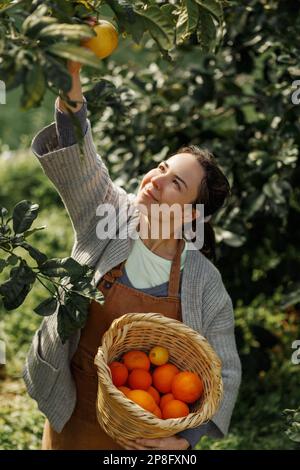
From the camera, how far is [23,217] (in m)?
1.81

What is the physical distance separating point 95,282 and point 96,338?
0.16m

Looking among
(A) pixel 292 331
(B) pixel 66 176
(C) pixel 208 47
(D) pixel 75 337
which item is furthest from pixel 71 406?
(A) pixel 292 331

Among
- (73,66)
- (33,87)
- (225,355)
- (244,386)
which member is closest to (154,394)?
(225,355)

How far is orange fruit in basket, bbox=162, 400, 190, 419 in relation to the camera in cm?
186

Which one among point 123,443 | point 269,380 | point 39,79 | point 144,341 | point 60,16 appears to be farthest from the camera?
point 269,380

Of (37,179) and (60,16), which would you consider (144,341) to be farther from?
(37,179)

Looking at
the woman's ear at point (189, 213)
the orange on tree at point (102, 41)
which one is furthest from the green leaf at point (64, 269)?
the orange on tree at point (102, 41)

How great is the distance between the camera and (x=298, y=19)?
8.96 ft

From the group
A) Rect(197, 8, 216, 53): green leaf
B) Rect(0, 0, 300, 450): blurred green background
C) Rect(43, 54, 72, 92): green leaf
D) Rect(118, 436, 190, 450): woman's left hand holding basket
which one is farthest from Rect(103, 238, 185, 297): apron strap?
Rect(43, 54, 72, 92): green leaf

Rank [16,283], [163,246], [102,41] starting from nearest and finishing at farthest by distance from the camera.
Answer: [102,41]
[16,283]
[163,246]

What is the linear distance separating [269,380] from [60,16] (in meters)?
2.18

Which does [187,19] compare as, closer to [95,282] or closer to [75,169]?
[75,169]

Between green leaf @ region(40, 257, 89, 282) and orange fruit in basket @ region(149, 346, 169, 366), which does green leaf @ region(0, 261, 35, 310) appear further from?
orange fruit in basket @ region(149, 346, 169, 366)

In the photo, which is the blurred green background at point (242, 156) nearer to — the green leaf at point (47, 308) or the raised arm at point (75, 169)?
the raised arm at point (75, 169)
